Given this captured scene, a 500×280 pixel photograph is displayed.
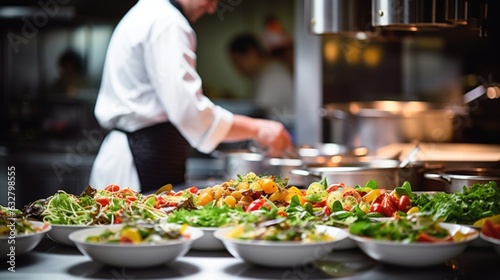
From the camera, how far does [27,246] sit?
189 centimetres

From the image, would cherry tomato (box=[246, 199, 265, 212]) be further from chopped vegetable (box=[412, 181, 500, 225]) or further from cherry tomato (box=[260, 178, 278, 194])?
chopped vegetable (box=[412, 181, 500, 225])

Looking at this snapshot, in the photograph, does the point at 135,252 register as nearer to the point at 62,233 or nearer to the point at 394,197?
the point at 62,233

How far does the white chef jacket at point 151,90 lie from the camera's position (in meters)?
3.62

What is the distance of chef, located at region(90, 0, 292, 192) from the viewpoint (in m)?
3.63

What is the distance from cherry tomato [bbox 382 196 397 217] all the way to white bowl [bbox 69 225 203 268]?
593mm

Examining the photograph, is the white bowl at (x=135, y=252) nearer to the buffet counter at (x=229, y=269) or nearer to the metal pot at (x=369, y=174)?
the buffet counter at (x=229, y=269)

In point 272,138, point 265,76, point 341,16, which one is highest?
point 341,16

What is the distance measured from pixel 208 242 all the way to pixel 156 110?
1.79m

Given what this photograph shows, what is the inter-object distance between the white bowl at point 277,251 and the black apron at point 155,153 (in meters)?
1.96

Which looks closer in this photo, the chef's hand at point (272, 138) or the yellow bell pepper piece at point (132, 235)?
the yellow bell pepper piece at point (132, 235)

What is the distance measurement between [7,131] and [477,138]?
3.51 meters

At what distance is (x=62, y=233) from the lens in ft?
6.65

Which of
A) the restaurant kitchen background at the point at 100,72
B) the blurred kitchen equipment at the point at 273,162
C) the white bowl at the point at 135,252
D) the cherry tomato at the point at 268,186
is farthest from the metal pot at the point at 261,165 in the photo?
the white bowl at the point at 135,252

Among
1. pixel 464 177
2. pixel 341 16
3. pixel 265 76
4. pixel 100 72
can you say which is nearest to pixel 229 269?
pixel 464 177
